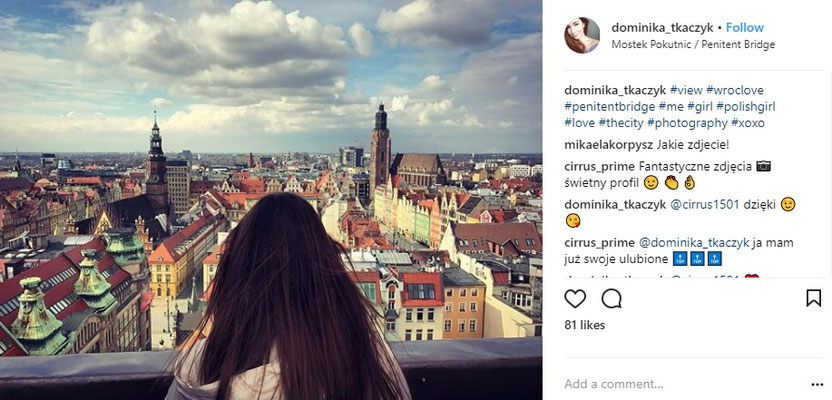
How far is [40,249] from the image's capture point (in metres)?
2.54

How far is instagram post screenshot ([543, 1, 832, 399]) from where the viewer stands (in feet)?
2.53

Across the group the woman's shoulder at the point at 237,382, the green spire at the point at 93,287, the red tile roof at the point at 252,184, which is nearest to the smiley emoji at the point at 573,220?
the woman's shoulder at the point at 237,382

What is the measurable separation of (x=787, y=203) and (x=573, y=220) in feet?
0.95

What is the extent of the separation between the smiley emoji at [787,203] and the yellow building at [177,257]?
215 cm

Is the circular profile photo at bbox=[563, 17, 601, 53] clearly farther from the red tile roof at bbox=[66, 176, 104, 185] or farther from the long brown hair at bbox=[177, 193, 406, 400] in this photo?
the red tile roof at bbox=[66, 176, 104, 185]

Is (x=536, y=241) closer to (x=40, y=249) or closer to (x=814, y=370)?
(x=814, y=370)

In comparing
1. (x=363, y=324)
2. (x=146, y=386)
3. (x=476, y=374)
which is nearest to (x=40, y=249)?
(x=146, y=386)

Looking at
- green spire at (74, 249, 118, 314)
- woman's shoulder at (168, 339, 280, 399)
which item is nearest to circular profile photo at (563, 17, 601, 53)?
woman's shoulder at (168, 339, 280, 399)

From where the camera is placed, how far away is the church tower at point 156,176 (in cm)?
209

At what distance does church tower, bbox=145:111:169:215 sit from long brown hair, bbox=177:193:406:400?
1.55m

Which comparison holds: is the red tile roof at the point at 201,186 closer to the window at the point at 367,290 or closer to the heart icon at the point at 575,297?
the window at the point at 367,290

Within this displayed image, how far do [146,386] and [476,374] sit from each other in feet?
1.76

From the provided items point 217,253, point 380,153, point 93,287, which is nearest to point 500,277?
point 380,153

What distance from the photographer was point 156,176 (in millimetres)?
2775
